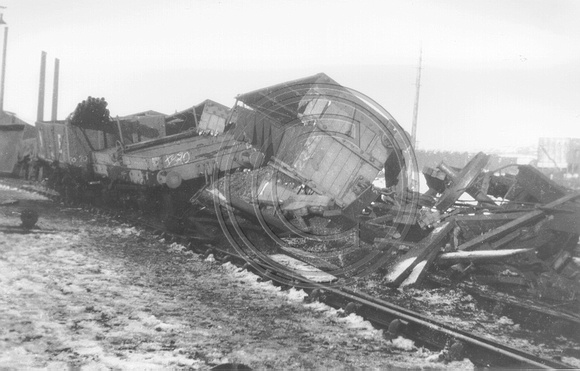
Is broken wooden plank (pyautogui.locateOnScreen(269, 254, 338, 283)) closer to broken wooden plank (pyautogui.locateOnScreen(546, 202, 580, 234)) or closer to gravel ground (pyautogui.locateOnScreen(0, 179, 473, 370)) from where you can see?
gravel ground (pyautogui.locateOnScreen(0, 179, 473, 370))

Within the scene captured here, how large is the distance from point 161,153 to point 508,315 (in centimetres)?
725

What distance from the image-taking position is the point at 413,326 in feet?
14.6

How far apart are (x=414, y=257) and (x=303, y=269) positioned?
1.57 metres

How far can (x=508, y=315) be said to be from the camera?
5.24 meters

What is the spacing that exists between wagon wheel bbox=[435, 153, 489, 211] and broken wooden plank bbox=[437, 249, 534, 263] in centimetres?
110

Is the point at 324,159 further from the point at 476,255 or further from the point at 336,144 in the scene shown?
the point at 476,255

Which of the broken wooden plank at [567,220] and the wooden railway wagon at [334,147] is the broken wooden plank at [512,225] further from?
the wooden railway wagon at [334,147]

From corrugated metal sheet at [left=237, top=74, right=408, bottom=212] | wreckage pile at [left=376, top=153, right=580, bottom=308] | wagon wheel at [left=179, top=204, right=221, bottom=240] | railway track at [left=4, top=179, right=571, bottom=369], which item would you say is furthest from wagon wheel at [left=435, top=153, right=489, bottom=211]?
wagon wheel at [left=179, top=204, right=221, bottom=240]

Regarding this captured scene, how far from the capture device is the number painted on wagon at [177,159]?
9.63 m

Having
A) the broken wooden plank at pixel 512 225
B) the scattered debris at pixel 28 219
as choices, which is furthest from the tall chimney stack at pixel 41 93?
the broken wooden plank at pixel 512 225

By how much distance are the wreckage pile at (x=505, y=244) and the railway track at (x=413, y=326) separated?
908 millimetres

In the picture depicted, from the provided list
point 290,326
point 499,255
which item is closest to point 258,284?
point 290,326

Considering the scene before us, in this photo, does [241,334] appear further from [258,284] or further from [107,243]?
[107,243]

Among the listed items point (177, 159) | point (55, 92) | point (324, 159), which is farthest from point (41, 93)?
point (324, 159)
